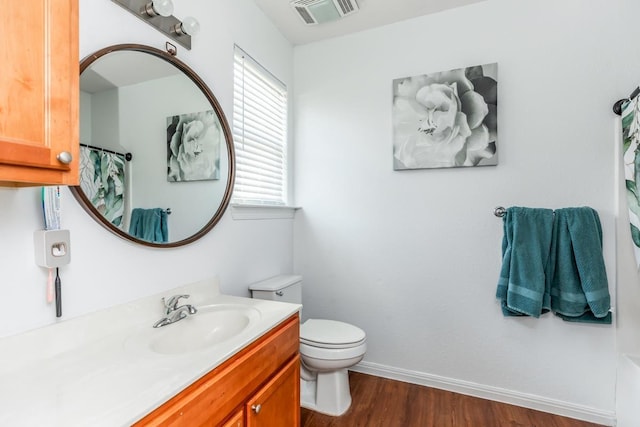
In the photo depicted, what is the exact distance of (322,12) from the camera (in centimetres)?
201

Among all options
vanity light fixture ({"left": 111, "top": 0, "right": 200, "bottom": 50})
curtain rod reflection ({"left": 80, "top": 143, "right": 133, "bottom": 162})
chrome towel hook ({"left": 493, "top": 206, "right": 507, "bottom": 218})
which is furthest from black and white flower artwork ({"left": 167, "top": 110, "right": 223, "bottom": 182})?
chrome towel hook ({"left": 493, "top": 206, "right": 507, "bottom": 218})

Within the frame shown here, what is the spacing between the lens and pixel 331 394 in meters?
1.82

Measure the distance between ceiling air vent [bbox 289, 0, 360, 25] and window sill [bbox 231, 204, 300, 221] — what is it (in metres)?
1.28

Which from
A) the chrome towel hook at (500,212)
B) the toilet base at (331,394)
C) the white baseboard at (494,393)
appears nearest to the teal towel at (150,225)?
the toilet base at (331,394)

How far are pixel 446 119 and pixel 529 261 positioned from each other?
3.24 ft

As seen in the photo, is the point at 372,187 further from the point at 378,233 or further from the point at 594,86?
the point at 594,86

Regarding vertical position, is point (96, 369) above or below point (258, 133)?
below

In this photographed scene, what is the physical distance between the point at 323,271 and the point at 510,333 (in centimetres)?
127

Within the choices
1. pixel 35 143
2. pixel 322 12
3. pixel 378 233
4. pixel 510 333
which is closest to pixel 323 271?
pixel 378 233

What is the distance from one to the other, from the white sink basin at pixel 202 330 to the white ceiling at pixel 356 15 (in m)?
1.87

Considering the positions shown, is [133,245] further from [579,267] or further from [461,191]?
[579,267]

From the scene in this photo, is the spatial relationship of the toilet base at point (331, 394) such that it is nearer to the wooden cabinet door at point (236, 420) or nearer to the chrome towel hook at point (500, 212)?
the wooden cabinet door at point (236, 420)

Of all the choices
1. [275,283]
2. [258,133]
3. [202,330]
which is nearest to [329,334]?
[275,283]

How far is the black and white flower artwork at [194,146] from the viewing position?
1.42m
